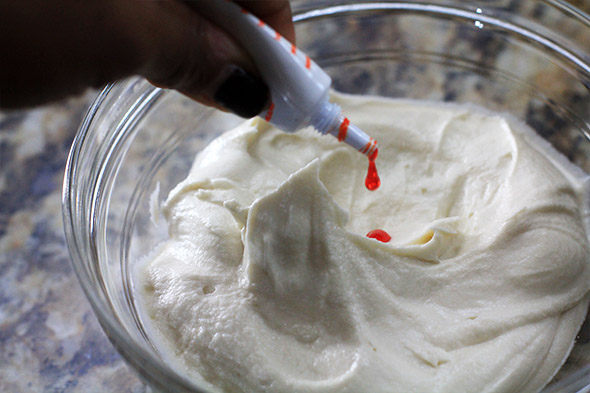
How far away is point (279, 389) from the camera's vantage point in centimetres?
110

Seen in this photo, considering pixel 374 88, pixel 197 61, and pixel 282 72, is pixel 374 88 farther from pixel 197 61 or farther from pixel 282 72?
pixel 197 61

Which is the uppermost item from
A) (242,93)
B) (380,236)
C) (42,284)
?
(242,93)

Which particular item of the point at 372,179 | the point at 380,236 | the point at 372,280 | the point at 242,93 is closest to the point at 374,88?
the point at 372,179

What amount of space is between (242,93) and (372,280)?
513 mm

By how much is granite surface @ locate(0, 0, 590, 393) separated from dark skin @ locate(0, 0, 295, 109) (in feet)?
1.65

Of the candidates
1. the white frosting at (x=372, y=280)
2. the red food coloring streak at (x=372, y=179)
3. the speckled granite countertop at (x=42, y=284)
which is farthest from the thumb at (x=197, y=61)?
the speckled granite countertop at (x=42, y=284)

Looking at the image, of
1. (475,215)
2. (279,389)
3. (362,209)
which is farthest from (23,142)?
(475,215)

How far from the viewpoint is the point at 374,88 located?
1819 mm

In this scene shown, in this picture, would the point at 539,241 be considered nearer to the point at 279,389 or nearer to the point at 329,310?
the point at 329,310

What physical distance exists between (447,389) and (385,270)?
0.93ft

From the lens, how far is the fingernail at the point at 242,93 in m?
0.98

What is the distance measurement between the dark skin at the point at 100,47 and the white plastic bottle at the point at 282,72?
0.10 feet

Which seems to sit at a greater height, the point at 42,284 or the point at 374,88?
the point at 374,88

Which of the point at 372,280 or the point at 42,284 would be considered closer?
the point at 372,280
